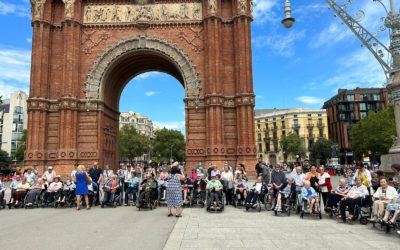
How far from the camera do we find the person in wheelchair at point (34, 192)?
14.4 meters

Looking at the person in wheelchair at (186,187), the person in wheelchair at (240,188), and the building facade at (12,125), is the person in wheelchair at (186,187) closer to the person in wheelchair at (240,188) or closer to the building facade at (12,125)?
the person in wheelchair at (240,188)

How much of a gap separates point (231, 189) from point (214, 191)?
5.87 ft

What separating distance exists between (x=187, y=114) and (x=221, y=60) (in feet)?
16.6

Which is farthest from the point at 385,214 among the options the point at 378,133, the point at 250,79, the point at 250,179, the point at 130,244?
the point at 378,133

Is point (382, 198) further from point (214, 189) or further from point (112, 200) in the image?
point (112, 200)

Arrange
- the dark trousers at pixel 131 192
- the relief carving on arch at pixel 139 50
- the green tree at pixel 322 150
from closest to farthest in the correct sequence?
the dark trousers at pixel 131 192 < the relief carving on arch at pixel 139 50 < the green tree at pixel 322 150

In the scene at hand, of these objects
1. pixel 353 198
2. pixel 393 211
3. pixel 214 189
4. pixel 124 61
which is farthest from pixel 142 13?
pixel 393 211

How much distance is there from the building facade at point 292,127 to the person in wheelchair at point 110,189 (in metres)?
72.4

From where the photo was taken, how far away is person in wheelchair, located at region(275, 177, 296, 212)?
38.0 ft

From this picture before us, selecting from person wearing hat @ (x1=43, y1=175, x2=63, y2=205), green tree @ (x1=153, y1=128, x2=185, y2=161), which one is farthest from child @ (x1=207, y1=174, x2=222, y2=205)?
green tree @ (x1=153, y1=128, x2=185, y2=161)

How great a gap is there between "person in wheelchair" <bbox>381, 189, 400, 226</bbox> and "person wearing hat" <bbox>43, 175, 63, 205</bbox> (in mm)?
13115

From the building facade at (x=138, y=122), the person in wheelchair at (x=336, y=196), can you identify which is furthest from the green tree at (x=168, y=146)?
the person in wheelchair at (x=336, y=196)

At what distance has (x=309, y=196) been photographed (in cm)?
1075

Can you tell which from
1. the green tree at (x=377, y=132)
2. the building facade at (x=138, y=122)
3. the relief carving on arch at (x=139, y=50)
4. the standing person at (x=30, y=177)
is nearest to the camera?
the standing person at (x=30, y=177)
